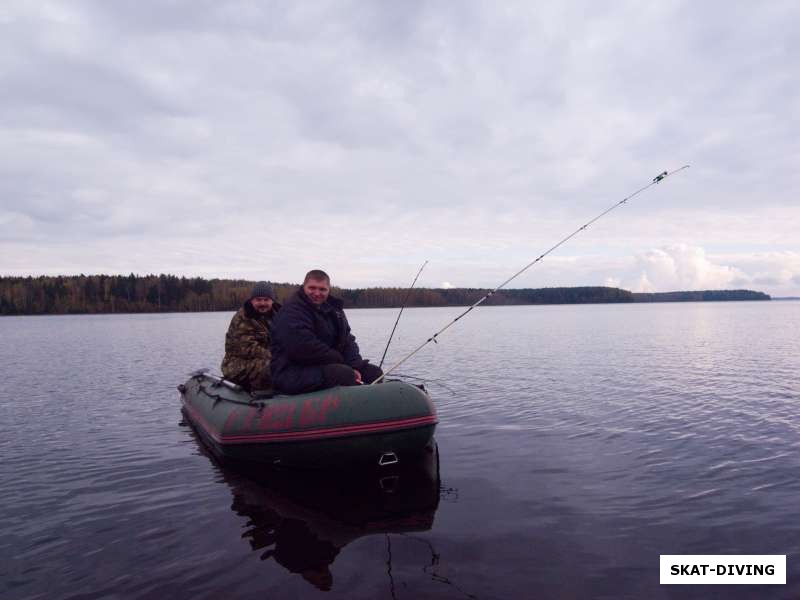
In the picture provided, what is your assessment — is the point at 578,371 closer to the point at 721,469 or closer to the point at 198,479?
the point at 721,469

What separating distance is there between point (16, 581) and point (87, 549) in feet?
2.30

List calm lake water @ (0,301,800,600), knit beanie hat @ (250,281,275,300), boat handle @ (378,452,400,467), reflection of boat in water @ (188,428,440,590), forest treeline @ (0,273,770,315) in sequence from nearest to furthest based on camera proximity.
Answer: calm lake water @ (0,301,800,600) < reflection of boat in water @ (188,428,440,590) < boat handle @ (378,452,400,467) < knit beanie hat @ (250,281,275,300) < forest treeline @ (0,273,770,315)

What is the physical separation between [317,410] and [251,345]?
2.58 meters

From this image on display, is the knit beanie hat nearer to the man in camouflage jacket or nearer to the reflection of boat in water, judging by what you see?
the man in camouflage jacket

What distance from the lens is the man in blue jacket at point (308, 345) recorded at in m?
7.15

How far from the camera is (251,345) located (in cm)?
885

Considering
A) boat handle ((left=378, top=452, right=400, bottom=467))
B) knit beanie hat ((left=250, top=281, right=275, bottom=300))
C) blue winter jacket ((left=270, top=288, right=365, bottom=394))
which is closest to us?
boat handle ((left=378, top=452, right=400, bottom=467))

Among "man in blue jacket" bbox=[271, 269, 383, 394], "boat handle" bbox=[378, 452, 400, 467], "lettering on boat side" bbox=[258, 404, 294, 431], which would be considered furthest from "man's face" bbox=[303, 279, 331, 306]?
"boat handle" bbox=[378, 452, 400, 467]

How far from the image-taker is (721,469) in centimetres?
736

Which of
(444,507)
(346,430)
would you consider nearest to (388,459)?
(346,430)

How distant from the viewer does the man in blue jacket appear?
715cm

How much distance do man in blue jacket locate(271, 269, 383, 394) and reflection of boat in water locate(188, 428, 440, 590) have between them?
1.21 meters

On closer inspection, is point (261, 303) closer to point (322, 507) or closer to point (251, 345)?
point (251, 345)

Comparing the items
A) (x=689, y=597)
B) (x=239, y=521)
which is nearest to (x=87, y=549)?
(x=239, y=521)
